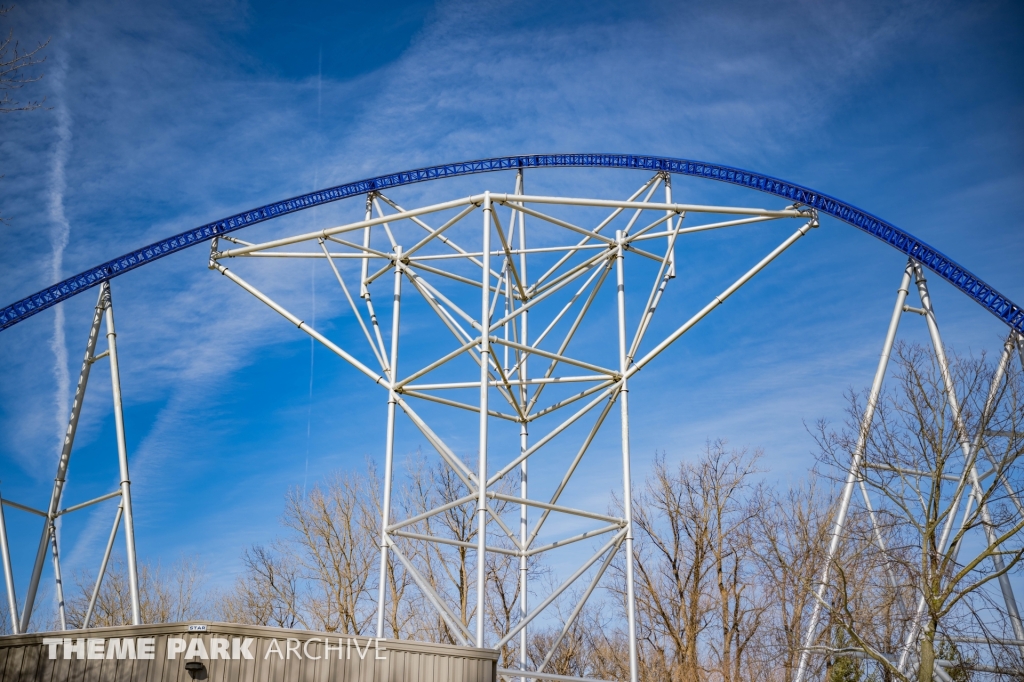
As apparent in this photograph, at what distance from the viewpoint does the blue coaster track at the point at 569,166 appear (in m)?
18.8

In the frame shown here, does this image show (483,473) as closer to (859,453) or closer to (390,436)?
(390,436)

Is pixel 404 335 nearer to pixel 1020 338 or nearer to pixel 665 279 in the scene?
pixel 665 279

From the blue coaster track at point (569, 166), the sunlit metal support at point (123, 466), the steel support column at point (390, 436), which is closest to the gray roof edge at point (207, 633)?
the steel support column at point (390, 436)

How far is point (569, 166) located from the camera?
A: 22.4 m

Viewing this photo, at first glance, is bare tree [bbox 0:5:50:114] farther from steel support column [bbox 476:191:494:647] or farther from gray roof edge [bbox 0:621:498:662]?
steel support column [bbox 476:191:494:647]

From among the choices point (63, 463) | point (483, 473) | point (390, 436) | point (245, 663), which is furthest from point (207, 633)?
point (63, 463)

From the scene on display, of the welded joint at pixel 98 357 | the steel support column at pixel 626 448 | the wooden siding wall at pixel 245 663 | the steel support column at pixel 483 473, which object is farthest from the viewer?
the welded joint at pixel 98 357

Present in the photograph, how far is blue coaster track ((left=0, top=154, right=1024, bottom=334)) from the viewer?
1881cm

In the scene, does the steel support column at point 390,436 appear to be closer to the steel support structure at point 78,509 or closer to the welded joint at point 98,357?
the steel support structure at point 78,509

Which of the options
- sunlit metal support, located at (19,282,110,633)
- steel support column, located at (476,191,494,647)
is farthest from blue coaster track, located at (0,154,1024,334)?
steel support column, located at (476,191,494,647)

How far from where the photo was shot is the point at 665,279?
17.0 m

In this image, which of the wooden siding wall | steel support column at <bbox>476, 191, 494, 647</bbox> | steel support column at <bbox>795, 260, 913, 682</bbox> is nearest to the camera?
the wooden siding wall

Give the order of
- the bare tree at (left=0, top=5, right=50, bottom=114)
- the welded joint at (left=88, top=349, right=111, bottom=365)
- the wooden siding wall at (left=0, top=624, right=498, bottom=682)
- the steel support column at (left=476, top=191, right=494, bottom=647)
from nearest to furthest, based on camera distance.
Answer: the bare tree at (left=0, top=5, right=50, bottom=114)
the wooden siding wall at (left=0, top=624, right=498, bottom=682)
the steel support column at (left=476, top=191, right=494, bottom=647)
the welded joint at (left=88, top=349, right=111, bottom=365)

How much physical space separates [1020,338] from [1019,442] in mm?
2260
